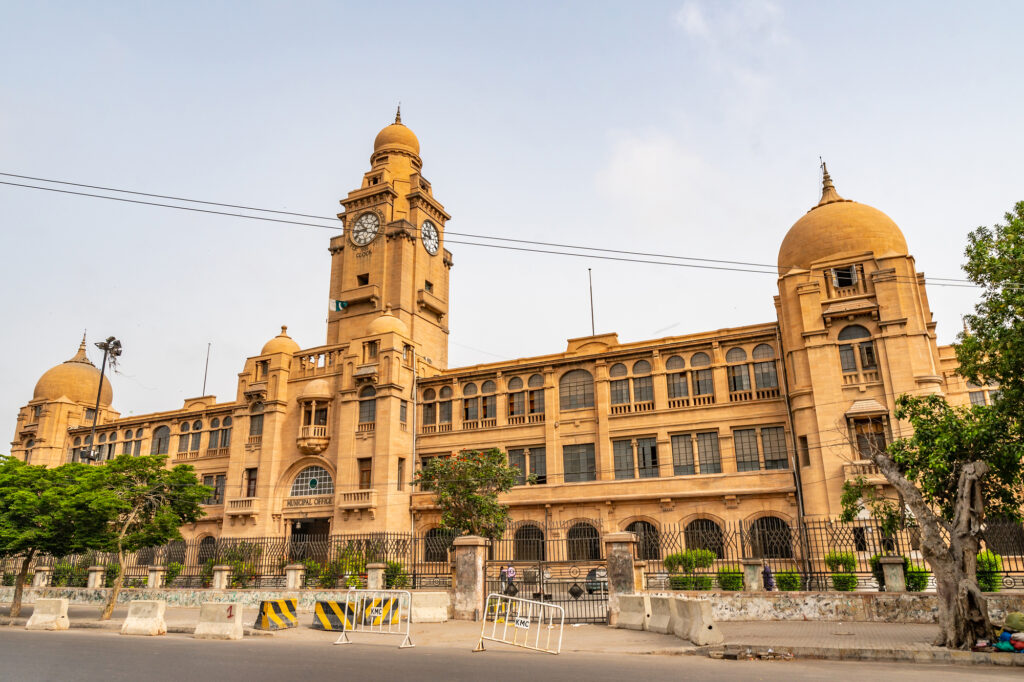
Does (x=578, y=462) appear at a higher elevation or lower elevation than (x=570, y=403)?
lower

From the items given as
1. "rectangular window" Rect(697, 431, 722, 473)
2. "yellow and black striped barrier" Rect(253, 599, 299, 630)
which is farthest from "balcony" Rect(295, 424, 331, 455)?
"yellow and black striped barrier" Rect(253, 599, 299, 630)

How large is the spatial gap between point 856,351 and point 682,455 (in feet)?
26.7

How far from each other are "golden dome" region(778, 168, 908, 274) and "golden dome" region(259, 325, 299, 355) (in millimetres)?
25878

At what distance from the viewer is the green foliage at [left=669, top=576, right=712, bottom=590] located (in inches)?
812

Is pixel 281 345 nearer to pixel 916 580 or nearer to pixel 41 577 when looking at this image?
pixel 41 577

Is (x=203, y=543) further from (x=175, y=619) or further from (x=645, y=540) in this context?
(x=645, y=540)

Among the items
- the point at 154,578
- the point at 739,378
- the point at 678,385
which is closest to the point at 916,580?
the point at 739,378

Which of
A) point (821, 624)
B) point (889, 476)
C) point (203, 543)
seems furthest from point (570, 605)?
point (203, 543)

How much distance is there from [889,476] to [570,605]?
9843 millimetres

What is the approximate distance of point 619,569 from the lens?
1644cm

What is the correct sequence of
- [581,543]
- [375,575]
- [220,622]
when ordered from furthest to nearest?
[581,543] → [375,575] → [220,622]

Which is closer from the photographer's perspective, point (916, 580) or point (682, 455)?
point (916, 580)

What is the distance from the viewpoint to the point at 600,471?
3069cm

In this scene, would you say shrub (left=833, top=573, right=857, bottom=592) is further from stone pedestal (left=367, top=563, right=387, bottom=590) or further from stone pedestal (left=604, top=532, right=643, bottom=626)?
stone pedestal (left=367, top=563, right=387, bottom=590)
